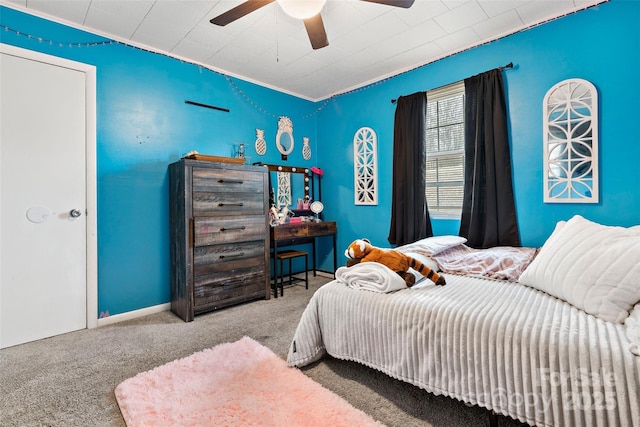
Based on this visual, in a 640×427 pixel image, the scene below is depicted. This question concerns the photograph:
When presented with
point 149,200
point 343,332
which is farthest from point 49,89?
point 343,332

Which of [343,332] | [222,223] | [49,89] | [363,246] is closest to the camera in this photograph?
[343,332]

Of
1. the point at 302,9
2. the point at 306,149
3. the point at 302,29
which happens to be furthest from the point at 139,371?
the point at 306,149

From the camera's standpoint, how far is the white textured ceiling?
229 centimetres

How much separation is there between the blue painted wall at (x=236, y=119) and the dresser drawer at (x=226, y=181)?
52cm

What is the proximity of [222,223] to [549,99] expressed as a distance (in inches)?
120

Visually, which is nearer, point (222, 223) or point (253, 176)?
point (222, 223)

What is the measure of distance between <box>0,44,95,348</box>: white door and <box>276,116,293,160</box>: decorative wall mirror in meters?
2.05

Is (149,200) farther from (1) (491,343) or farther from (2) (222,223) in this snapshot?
(1) (491,343)

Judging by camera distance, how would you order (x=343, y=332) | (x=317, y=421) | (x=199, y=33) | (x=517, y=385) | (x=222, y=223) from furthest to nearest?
(x=222, y=223) < (x=199, y=33) < (x=343, y=332) < (x=317, y=421) < (x=517, y=385)

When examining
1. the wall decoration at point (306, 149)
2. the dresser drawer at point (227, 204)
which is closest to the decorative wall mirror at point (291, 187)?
the wall decoration at point (306, 149)

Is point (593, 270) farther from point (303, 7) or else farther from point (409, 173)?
point (409, 173)

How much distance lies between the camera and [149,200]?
9.54 ft

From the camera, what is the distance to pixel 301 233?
142 inches

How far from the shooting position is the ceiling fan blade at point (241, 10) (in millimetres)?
1802
